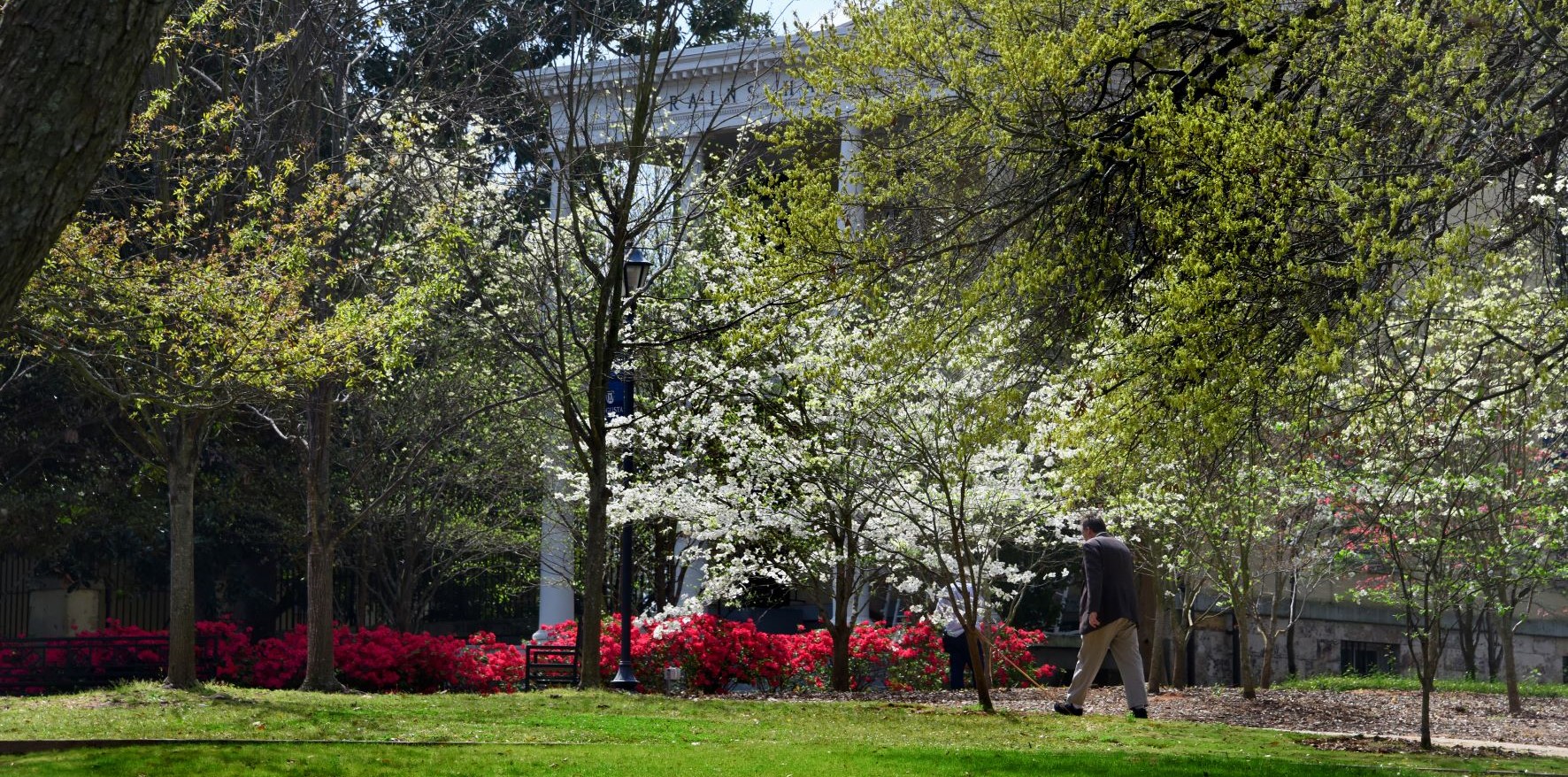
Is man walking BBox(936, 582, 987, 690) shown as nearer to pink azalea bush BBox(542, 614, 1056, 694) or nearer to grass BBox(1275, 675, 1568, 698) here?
pink azalea bush BBox(542, 614, 1056, 694)

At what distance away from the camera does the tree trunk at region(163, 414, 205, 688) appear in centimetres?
1428

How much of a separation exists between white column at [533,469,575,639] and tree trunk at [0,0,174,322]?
18123 mm

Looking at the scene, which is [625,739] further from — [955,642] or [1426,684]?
Result: [955,642]

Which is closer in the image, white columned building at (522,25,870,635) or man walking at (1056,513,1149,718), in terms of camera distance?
man walking at (1056,513,1149,718)

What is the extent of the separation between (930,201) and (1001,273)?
0.72 m

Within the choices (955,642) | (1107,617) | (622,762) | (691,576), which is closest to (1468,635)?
(955,642)

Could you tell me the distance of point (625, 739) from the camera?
32.2ft

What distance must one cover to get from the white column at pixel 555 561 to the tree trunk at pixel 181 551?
8414 mm

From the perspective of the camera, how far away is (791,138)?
9375mm

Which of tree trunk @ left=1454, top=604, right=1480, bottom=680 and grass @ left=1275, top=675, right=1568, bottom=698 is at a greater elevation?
tree trunk @ left=1454, top=604, right=1480, bottom=680

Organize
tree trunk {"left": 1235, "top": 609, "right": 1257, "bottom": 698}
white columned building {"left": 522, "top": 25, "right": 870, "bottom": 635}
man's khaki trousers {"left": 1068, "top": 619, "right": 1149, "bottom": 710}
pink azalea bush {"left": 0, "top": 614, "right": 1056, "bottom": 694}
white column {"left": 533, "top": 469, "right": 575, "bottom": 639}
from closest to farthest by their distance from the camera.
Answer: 1. man's khaki trousers {"left": 1068, "top": 619, "right": 1149, "bottom": 710}
2. tree trunk {"left": 1235, "top": 609, "right": 1257, "bottom": 698}
3. pink azalea bush {"left": 0, "top": 614, "right": 1056, "bottom": 694}
4. white columned building {"left": 522, "top": 25, "right": 870, "bottom": 635}
5. white column {"left": 533, "top": 469, "right": 575, "bottom": 639}

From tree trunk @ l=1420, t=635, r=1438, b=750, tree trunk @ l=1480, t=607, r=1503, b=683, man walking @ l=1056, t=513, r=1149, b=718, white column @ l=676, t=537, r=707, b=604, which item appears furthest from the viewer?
white column @ l=676, t=537, r=707, b=604

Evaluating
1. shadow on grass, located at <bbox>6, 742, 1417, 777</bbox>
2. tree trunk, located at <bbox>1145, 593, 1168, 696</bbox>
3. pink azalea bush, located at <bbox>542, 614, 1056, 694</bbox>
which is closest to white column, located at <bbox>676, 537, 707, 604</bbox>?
pink azalea bush, located at <bbox>542, 614, 1056, 694</bbox>

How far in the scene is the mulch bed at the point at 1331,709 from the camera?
42.3 feet
